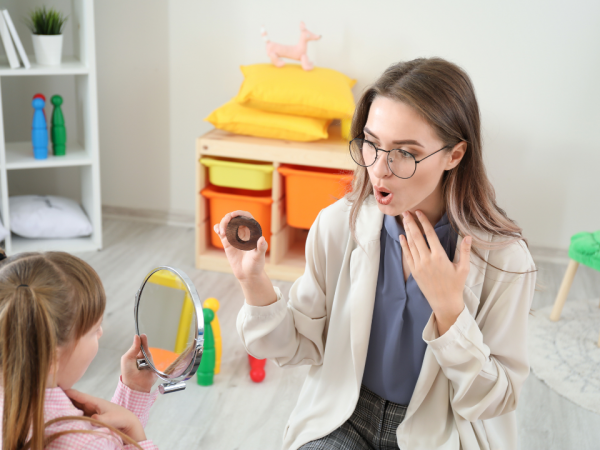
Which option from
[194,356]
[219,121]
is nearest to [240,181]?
[219,121]

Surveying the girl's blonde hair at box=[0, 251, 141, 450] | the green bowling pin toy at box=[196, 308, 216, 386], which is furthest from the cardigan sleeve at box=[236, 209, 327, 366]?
the green bowling pin toy at box=[196, 308, 216, 386]

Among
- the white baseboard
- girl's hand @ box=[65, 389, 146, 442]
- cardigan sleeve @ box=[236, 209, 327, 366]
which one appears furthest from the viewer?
the white baseboard

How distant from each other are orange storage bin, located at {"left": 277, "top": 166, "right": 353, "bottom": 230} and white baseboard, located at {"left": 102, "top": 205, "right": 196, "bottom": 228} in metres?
0.81

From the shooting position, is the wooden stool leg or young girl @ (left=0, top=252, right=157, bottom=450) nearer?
young girl @ (left=0, top=252, right=157, bottom=450)

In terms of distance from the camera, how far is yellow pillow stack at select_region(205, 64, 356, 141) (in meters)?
2.46

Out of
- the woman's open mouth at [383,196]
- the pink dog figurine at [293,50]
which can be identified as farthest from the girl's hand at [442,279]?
the pink dog figurine at [293,50]

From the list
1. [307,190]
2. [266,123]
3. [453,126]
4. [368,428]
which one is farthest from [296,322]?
[266,123]

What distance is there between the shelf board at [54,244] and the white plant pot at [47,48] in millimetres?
788

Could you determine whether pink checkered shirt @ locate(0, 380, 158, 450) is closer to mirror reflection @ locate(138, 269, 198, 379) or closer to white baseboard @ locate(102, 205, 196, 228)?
mirror reflection @ locate(138, 269, 198, 379)

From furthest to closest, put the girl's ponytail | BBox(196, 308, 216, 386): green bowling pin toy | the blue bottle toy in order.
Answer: the blue bottle toy, BBox(196, 308, 216, 386): green bowling pin toy, the girl's ponytail

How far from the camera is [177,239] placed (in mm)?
3012

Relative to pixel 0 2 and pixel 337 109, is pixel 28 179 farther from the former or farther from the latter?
pixel 337 109

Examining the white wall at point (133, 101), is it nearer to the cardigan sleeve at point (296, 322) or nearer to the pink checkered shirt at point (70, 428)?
the cardigan sleeve at point (296, 322)

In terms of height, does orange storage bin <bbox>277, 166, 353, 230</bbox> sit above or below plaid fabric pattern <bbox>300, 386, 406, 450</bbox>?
above
